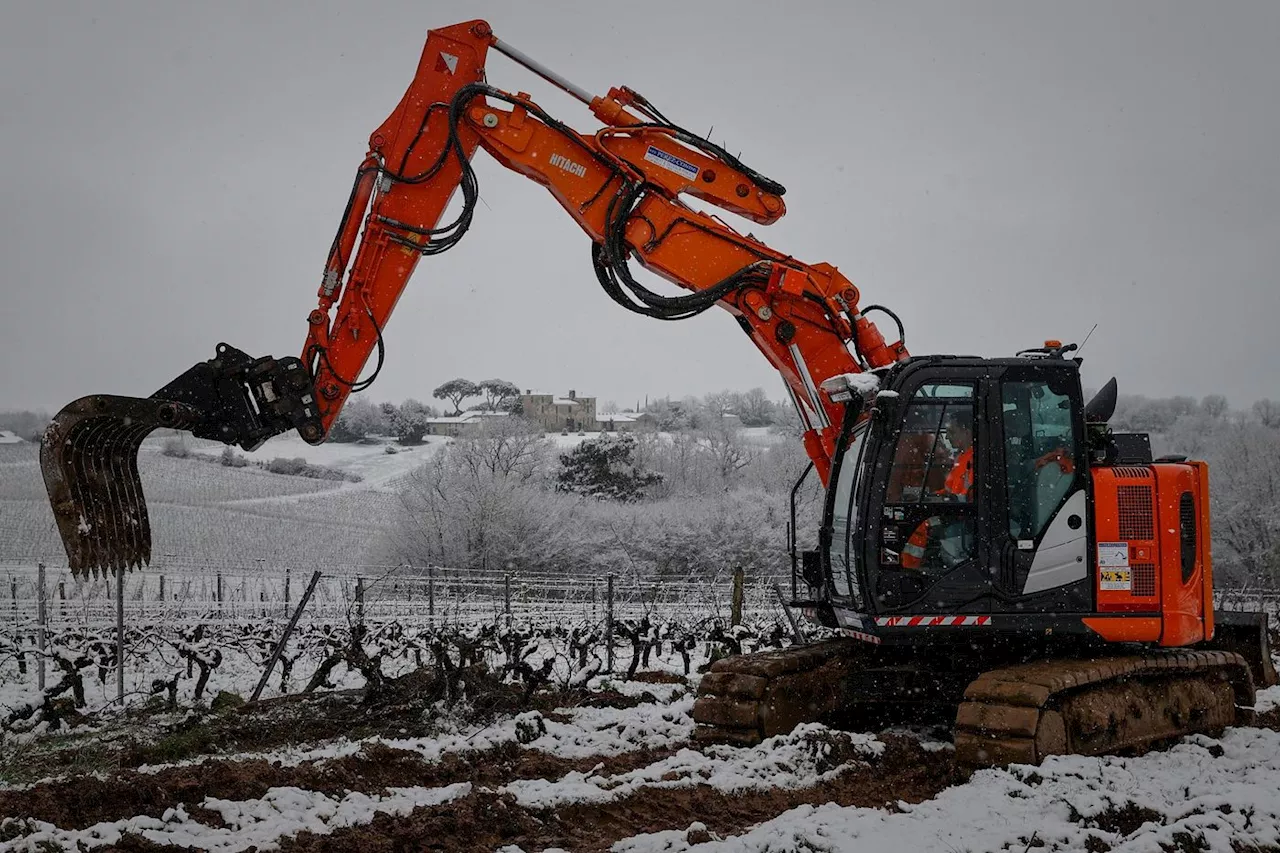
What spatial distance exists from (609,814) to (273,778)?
1834 mm

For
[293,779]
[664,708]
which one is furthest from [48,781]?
[664,708]

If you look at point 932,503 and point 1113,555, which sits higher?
point 932,503

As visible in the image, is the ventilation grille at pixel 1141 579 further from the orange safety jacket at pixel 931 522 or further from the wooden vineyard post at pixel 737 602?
the wooden vineyard post at pixel 737 602

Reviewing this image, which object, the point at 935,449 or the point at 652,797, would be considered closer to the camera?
the point at 652,797

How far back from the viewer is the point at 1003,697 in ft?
20.0

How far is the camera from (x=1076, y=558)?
6.74 meters

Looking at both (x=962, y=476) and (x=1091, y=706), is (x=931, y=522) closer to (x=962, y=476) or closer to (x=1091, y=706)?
(x=962, y=476)

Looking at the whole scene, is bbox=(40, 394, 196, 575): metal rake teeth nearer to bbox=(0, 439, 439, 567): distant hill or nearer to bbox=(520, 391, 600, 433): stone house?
bbox=(0, 439, 439, 567): distant hill

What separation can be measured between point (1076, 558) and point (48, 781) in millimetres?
6224

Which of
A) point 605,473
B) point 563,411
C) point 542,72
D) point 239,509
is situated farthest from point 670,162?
point 563,411

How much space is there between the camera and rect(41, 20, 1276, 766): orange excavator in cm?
663

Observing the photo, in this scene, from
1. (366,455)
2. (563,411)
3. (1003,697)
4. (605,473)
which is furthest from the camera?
(563,411)

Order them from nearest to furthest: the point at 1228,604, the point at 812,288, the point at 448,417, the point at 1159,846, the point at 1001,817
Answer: the point at 1159,846 < the point at 1001,817 < the point at 812,288 < the point at 1228,604 < the point at 448,417

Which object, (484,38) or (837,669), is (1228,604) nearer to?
(837,669)
